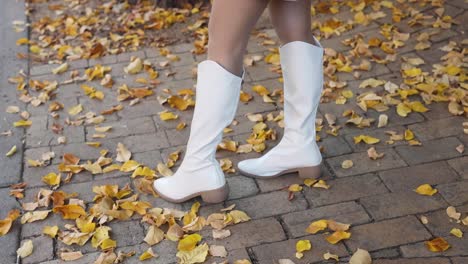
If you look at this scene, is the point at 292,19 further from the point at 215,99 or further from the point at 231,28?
the point at 215,99

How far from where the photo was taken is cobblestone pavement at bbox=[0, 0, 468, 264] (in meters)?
2.44

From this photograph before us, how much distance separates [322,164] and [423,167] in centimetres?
43

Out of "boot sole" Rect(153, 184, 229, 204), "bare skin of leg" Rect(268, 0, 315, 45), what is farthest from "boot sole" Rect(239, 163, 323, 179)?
"bare skin of leg" Rect(268, 0, 315, 45)

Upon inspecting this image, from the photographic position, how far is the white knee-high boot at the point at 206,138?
248 centimetres

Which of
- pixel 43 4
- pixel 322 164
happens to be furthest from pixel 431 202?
pixel 43 4

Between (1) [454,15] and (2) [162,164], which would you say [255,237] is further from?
(1) [454,15]

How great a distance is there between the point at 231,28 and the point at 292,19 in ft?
1.05

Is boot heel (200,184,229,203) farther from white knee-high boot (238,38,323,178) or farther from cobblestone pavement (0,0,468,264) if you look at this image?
white knee-high boot (238,38,323,178)

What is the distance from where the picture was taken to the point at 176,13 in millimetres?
4965

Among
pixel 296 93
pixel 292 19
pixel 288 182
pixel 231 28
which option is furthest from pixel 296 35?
pixel 288 182

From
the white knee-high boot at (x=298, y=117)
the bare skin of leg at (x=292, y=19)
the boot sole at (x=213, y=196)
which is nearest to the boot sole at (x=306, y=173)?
the white knee-high boot at (x=298, y=117)

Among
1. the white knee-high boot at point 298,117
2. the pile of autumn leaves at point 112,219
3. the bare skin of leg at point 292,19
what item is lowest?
the pile of autumn leaves at point 112,219

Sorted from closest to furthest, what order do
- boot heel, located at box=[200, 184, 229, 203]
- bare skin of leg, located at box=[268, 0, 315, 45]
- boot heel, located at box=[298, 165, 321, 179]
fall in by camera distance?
bare skin of leg, located at box=[268, 0, 315, 45] < boot heel, located at box=[200, 184, 229, 203] < boot heel, located at box=[298, 165, 321, 179]

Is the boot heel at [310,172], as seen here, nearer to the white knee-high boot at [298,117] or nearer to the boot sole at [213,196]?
the white knee-high boot at [298,117]
